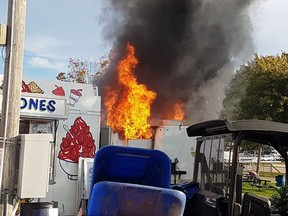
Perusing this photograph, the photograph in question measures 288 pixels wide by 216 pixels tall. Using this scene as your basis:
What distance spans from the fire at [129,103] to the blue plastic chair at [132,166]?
9595mm

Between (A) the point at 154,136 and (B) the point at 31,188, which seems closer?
(B) the point at 31,188

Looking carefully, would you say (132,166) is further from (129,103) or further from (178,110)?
(178,110)

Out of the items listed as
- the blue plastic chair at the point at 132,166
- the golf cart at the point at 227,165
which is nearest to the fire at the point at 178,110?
the golf cart at the point at 227,165

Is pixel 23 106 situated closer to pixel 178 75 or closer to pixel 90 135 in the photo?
pixel 90 135

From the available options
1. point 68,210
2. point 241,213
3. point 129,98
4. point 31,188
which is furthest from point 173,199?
point 129,98

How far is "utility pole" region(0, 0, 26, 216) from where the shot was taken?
17.6 ft

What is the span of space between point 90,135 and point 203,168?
5.38 meters

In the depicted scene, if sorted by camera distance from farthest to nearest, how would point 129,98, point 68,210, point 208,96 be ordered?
point 208,96
point 129,98
point 68,210

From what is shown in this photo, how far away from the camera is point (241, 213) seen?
Result: 387 centimetres

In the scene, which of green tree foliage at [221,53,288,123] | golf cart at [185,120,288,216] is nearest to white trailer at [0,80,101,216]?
golf cart at [185,120,288,216]

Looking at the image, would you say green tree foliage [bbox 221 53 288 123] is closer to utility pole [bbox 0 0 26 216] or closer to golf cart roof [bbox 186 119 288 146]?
utility pole [bbox 0 0 26 216]

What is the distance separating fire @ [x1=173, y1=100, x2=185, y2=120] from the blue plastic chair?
1564 cm

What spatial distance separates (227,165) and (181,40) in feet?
55.0

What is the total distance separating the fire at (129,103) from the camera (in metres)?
14.4
